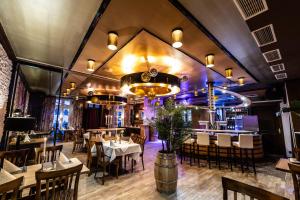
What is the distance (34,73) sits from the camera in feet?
18.6

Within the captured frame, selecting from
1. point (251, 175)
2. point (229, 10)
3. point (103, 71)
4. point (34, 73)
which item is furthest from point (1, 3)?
point (251, 175)

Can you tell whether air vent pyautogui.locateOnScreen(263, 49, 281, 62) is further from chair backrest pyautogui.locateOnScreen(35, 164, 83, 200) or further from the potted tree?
chair backrest pyautogui.locateOnScreen(35, 164, 83, 200)

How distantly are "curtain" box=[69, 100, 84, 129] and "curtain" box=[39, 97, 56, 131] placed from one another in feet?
4.09

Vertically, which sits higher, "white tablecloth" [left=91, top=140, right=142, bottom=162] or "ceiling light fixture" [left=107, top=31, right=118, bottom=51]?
"ceiling light fixture" [left=107, top=31, right=118, bottom=51]

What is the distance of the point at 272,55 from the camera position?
11.7 feet

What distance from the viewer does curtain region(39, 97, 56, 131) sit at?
10.3 meters

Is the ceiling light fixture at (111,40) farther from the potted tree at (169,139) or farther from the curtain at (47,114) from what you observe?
the curtain at (47,114)

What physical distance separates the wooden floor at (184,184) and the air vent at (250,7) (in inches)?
129

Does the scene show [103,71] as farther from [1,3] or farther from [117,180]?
[117,180]

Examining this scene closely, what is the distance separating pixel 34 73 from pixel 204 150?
7119mm

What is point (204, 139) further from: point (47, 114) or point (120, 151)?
point (47, 114)

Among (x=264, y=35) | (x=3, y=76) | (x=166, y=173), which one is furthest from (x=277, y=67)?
(x=3, y=76)

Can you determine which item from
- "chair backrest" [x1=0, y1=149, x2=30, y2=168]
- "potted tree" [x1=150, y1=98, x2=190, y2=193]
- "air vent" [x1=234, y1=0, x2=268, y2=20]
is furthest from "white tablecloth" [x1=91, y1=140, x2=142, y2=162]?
"air vent" [x1=234, y1=0, x2=268, y2=20]

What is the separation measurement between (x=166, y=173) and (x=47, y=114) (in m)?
10.7
